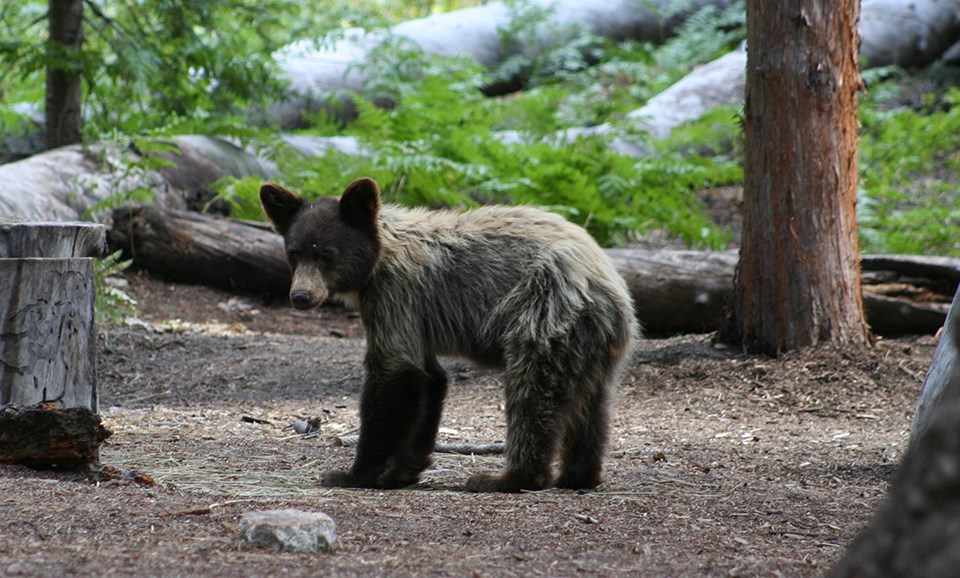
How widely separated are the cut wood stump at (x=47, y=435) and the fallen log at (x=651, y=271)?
5407 mm

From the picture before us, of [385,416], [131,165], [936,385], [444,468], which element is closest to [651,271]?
[444,468]

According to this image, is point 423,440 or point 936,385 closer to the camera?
point 936,385

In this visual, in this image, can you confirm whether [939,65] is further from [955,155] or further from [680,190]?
[680,190]

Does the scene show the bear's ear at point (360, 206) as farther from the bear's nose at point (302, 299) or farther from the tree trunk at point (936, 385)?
the tree trunk at point (936, 385)

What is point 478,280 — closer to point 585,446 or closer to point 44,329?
point 585,446

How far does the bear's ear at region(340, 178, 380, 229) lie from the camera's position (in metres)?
5.60

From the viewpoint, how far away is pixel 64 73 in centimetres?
1076

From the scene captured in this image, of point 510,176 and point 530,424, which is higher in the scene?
point 510,176

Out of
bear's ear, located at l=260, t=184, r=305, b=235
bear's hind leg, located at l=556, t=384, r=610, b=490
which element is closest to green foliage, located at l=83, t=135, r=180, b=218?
bear's ear, located at l=260, t=184, r=305, b=235

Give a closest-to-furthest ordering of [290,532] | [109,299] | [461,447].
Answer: [290,532]
[461,447]
[109,299]

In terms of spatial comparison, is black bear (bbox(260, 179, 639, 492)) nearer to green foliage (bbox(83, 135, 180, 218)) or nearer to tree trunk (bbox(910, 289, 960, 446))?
tree trunk (bbox(910, 289, 960, 446))

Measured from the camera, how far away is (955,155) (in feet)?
49.6

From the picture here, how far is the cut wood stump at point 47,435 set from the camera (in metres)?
4.65

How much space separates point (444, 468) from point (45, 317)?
245 centimetres
